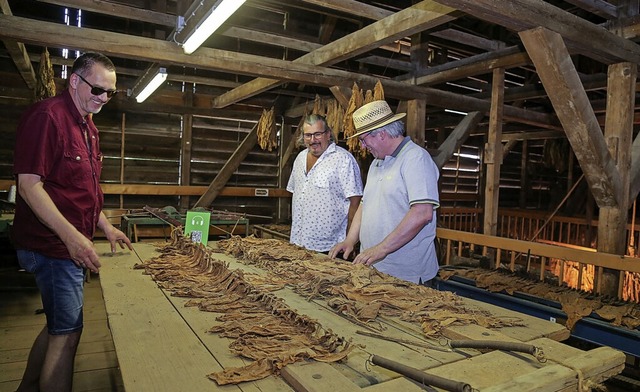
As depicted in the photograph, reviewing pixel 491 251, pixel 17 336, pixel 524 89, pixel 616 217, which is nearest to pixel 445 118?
pixel 524 89

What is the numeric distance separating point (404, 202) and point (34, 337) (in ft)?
13.3

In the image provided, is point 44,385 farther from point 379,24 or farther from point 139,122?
point 139,122

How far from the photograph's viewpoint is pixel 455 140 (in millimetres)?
6664

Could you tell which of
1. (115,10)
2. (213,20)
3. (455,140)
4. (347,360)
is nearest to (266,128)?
(455,140)

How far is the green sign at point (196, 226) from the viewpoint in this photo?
12.2ft

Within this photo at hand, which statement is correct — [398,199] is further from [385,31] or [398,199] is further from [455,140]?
[455,140]

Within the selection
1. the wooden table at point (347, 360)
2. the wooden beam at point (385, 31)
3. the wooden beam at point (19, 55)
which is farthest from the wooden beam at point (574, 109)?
the wooden beam at point (19, 55)

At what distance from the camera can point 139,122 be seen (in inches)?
335

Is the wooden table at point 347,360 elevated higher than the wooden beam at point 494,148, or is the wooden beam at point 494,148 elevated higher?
the wooden beam at point 494,148

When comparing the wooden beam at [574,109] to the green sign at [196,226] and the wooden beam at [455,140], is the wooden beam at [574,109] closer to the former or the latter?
the wooden beam at [455,140]

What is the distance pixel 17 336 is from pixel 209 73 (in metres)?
5.33

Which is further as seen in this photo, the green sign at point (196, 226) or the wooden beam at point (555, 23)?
the green sign at point (196, 226)

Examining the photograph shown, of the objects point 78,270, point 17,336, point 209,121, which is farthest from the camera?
point 209,121

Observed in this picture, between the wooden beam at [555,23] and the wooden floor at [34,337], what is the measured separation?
3907 millimetres
